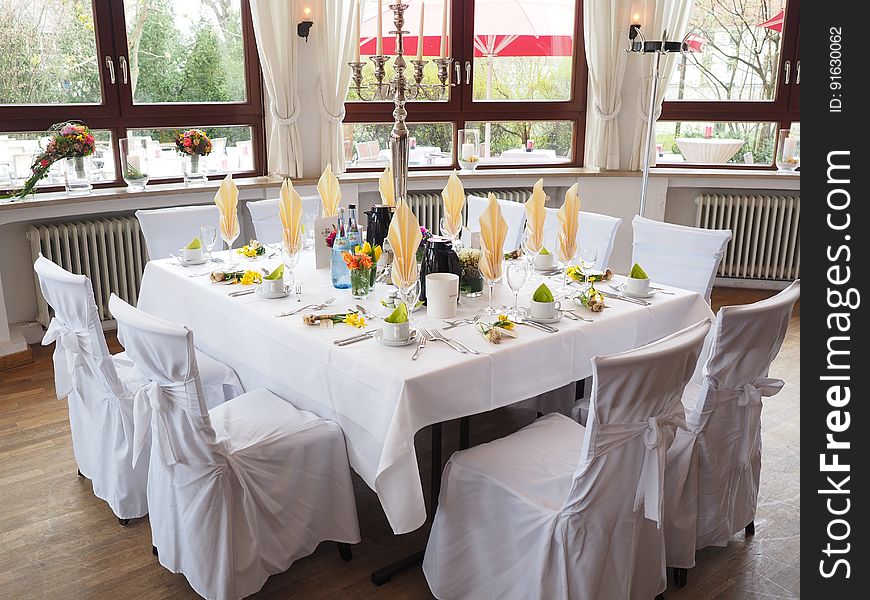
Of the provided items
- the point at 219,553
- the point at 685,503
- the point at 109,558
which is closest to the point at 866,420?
the point at 685,503

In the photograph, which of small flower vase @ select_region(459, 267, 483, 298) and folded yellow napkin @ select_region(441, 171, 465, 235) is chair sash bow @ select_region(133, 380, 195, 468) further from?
folded yellow napkin @ select_region(441, 171, 465, 235)

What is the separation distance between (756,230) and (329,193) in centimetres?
347

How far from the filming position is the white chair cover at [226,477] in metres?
2.08

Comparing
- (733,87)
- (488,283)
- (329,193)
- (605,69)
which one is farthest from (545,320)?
(733,87)

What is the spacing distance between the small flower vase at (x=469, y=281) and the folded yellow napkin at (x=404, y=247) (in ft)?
1.03

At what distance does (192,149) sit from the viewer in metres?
4.64

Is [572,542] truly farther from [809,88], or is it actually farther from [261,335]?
[809,88]

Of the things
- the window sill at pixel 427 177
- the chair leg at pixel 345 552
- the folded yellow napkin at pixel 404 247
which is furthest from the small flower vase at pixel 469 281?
the window sill at pixel 427 177

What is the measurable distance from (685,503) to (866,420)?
0.60 metres

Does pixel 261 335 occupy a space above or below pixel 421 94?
below

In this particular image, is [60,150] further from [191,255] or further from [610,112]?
[610,112]

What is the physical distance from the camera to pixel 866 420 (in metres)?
1.84

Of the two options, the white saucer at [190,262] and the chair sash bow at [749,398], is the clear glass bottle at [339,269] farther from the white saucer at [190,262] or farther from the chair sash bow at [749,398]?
the chair sash bow at [749,398]

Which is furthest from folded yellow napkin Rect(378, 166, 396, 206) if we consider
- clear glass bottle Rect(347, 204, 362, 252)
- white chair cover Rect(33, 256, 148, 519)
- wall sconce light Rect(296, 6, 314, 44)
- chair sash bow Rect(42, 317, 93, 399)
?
wall sconce light Rect(296, 6, 314, 44)
